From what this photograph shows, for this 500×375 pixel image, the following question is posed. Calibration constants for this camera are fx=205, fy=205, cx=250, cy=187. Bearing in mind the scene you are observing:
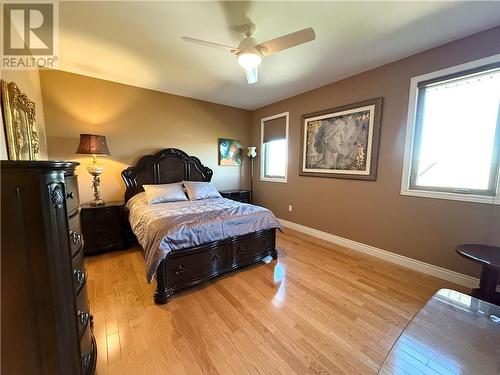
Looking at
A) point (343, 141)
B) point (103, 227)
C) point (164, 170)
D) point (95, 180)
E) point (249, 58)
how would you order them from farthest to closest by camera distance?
point (164, 170), point (343, 141), point (95, 180), point (103, 227), point (249, 58)

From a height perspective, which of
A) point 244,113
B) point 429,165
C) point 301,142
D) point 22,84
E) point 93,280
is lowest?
point 93,280

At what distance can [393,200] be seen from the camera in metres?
2.65

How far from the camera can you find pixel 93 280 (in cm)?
223

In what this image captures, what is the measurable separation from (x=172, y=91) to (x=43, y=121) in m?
Result: 1.83

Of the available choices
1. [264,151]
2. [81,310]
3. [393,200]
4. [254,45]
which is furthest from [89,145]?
[393,200]

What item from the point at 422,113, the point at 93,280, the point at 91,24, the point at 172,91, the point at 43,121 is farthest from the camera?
the point at 172,91

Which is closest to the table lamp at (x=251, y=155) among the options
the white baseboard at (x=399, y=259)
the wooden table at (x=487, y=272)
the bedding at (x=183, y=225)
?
the white baseboard at (x=399, y=259)

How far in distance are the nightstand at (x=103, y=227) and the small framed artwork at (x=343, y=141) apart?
3.03 meters

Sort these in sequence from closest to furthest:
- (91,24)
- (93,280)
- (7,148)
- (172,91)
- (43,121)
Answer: (7,148) → (91,24) → (93,280) → (43,121) → (172,91)

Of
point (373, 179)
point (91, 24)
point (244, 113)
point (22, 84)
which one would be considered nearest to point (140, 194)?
point (22, 84)

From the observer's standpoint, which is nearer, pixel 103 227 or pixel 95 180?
pixel 103 227

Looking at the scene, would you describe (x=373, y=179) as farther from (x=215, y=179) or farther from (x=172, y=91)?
(x=172, y=91)

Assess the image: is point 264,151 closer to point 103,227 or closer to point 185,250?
point 185,250

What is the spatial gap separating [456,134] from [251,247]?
259 cm
